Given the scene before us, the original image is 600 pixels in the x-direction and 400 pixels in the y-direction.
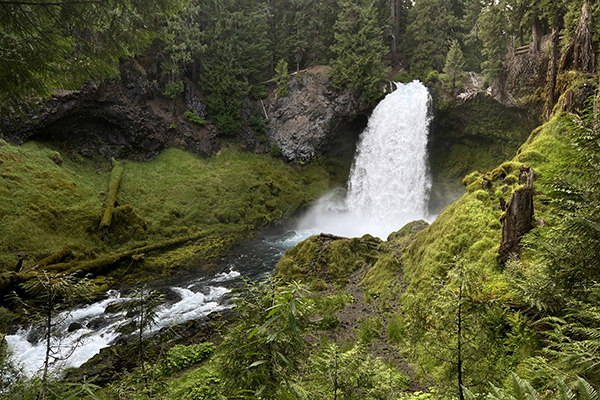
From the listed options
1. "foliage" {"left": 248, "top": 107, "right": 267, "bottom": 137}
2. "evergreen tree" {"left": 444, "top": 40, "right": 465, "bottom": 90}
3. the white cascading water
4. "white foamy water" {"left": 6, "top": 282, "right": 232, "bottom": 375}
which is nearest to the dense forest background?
"evergreen tree" {"left": 444, "top": 40, "right": 465, "bottom": 90}

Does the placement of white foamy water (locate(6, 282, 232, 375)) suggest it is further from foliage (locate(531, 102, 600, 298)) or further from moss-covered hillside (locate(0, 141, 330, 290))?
foliage (locate(531, 102, 600, 298))

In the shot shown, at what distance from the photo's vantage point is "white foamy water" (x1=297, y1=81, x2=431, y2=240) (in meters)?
20.3

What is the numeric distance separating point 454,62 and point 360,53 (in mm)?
7560

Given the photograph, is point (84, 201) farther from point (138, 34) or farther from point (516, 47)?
point (516, 47)

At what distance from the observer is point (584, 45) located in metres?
10.3

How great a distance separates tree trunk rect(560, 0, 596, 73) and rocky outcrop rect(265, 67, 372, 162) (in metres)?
14.1

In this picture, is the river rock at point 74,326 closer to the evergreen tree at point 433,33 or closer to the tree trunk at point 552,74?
the tree trunk at point 552,74

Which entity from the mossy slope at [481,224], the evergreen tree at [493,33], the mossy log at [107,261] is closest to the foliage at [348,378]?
the mossy slope at [481,224]

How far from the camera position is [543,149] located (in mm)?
8258

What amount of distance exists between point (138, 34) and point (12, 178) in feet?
51.3

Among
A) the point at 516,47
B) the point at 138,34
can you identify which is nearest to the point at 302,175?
the point at 516,47

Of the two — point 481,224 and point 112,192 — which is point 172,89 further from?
point 481,224

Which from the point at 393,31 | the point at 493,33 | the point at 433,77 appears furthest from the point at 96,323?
the point at 393,31

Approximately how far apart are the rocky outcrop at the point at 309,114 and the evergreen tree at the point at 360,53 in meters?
1.09
